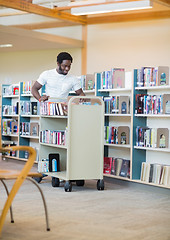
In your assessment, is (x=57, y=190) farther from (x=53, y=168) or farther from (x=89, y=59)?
(x=89, y=59)

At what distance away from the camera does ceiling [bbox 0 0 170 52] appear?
9.88 metres

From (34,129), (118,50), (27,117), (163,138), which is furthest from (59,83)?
(118,50)

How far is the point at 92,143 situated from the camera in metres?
5.89

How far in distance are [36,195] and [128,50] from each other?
6724 mm

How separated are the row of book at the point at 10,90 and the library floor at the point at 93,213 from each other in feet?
11.6

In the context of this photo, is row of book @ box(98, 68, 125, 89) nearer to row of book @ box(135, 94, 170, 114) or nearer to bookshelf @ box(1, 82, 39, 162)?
row of book @ box(135, 94, 170, 114)

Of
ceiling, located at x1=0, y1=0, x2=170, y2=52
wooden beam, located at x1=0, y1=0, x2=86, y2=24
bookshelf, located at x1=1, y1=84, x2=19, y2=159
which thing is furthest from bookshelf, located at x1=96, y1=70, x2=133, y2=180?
wooden beam, located at x1=0, y1=0, x2=86, y2=24

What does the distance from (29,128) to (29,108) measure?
A: 387 mm

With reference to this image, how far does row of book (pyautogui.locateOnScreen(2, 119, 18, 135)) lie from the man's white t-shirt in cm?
328

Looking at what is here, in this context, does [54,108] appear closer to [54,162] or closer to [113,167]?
[54,162]

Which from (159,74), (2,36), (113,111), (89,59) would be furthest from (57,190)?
(89,59)

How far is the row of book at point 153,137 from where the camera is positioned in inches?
233

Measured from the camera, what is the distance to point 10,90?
9.73 m

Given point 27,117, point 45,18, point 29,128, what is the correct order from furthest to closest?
point 45,18
point 27,117
point 29,128
